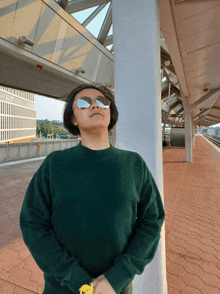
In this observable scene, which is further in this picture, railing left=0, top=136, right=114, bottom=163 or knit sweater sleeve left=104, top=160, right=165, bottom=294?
railing left=0, top=136, right=114, bottom=163

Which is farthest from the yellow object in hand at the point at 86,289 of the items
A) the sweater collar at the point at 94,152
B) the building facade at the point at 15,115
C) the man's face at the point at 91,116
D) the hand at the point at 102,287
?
the building facade at the point at 15,115

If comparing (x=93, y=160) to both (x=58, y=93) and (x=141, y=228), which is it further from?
(x=58, y=93)

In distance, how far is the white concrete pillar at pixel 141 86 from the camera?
179 cm

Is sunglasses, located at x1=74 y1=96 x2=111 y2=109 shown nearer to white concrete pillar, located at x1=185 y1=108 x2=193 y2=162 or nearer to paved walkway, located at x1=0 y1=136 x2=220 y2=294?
paved walkway, located at x1=0 y1=136 x2=220 y2=294

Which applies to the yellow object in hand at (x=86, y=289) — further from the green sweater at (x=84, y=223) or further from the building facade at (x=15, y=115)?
the building facade at (x=15, y=115)

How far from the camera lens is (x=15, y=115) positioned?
229 ft

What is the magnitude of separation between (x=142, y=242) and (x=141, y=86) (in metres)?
1.31

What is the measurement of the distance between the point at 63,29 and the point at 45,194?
8.88 m

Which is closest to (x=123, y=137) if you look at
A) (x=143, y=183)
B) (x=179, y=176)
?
(x=143, y=183)

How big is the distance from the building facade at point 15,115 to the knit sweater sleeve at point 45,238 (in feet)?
190

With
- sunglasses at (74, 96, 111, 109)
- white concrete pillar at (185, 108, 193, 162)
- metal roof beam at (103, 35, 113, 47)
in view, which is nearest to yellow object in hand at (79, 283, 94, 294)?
sunglasses at (74, 96, 111, 109)

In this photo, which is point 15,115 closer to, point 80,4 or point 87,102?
point 80,4

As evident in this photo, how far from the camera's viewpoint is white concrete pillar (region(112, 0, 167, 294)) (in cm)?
179

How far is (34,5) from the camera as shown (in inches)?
257
